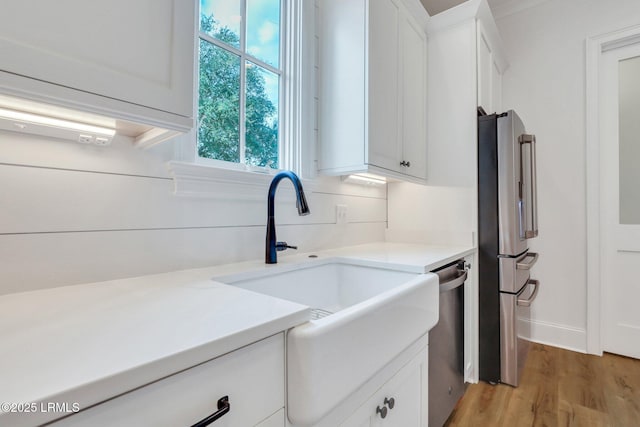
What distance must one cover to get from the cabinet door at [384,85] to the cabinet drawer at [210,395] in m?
1.12

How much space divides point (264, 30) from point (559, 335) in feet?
9.89

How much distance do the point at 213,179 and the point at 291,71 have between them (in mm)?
790

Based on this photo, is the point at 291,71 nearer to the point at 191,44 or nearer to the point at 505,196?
the point at 191,44

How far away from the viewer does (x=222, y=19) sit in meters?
1.29

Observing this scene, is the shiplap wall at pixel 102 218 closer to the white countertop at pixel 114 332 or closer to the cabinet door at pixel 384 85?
the white countertop at pixel 114 332

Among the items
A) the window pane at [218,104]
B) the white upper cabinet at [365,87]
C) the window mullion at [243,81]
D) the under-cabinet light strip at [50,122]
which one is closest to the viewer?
the under-cabinet light strip at [50,122]

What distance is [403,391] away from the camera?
0.98 meters

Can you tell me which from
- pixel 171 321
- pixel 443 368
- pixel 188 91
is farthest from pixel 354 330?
pixel 443 368

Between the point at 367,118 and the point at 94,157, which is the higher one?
the point at 367,118

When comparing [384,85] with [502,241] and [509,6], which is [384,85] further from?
[509,6]

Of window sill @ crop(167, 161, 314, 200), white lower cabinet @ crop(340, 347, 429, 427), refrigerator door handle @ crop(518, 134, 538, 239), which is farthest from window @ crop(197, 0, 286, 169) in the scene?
refrigerator door handle @ crop(518, 134, 538, 239)

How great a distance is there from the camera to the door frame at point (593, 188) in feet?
7.27

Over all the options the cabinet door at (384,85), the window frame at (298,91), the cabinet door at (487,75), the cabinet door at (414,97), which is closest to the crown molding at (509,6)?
the cabinet door at (487,75)

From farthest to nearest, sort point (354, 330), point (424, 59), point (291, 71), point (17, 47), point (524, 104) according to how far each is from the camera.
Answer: point (524, 104) → point (424, 59) → point (291, 71) → point (354, 330) → point (17, 47)
